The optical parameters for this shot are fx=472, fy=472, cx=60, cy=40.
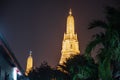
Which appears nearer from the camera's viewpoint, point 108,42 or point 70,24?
point 108,42

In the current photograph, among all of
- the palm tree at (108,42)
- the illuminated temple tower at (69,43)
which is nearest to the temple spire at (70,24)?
the illuminated temple tower at (69,43)

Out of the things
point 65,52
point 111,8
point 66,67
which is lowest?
point 111,8

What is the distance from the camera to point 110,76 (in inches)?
1264

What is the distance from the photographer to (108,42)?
32.4 metres

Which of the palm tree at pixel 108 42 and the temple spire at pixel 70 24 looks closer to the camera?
the palm tree at pixel 108 42

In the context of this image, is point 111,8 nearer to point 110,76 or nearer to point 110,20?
point 110,20

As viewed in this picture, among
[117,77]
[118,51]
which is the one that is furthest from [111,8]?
[117,77]

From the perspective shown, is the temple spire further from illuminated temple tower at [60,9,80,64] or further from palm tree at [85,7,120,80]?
palm tree at [85,7,120,80]

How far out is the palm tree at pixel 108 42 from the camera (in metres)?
31.2

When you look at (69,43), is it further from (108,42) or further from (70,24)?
(108,42)

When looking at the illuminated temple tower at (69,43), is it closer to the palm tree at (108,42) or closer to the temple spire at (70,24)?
the temple spire at (70,24)

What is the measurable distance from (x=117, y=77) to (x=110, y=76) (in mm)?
3099

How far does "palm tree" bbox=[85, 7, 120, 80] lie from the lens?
3116cm

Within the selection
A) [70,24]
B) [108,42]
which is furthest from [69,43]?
[108,42]
